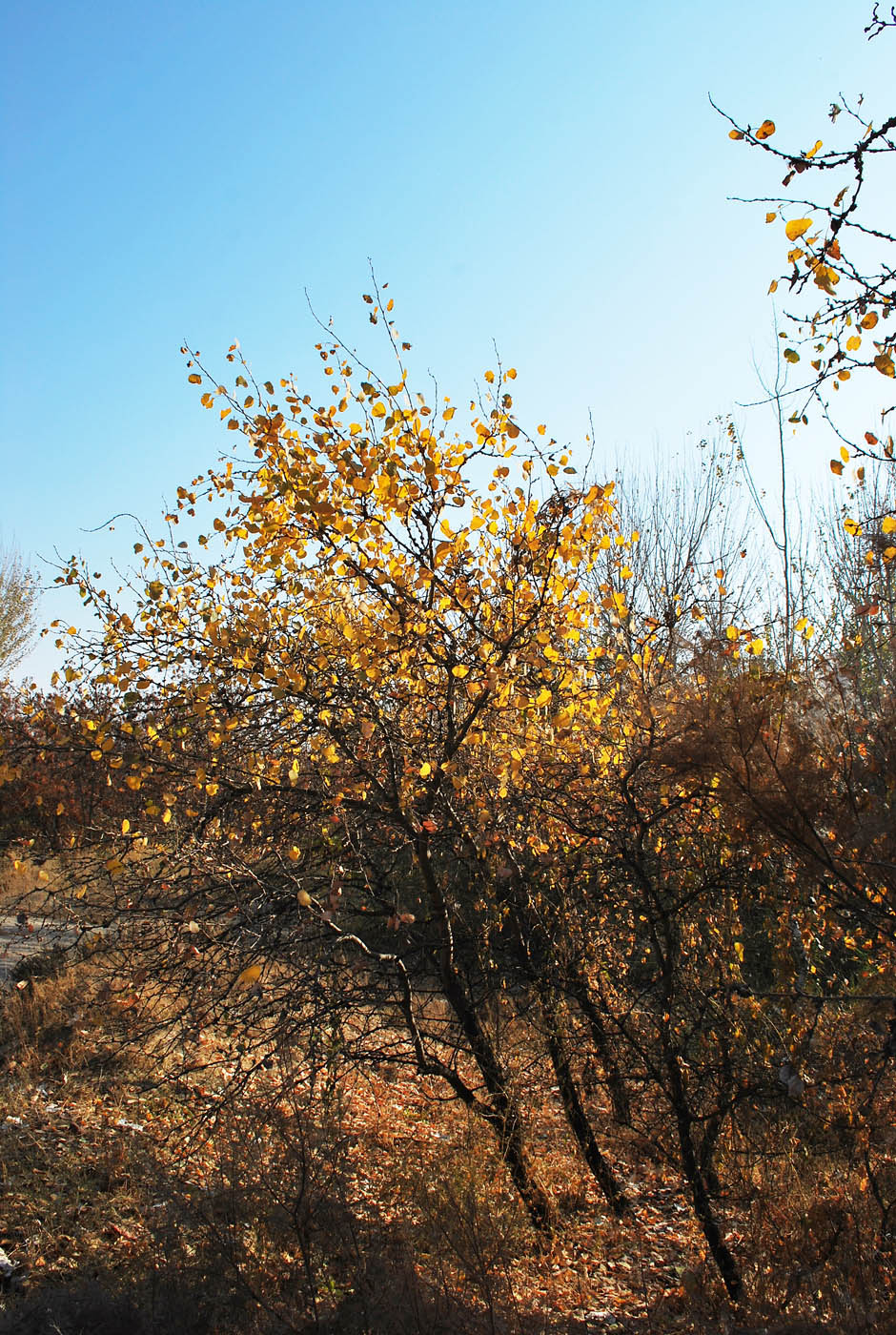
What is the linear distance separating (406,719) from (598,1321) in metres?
2.67

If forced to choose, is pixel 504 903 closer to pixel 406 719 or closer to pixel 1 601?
pixel 406 719

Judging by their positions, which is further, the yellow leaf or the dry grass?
the dry grass

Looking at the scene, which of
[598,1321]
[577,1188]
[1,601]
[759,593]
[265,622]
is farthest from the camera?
[1,601]

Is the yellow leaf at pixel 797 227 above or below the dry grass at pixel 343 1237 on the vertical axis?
above

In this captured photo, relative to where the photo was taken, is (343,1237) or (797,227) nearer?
(797,227)

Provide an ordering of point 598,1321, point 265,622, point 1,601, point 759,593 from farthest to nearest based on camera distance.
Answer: point 1,601, point 759,593, point 598,1321, point 265,622

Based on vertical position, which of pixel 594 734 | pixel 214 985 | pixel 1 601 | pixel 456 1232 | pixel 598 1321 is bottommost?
pixel 598 1321

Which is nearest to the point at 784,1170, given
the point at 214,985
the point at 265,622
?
the point at 214,985

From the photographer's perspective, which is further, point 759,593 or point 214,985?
point 759,593

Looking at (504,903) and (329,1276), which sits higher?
(504,903)

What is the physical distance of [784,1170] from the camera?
12.6 ft

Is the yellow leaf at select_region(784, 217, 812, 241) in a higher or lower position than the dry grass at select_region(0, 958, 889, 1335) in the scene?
higher

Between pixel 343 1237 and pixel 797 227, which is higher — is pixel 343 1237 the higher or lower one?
the lower one

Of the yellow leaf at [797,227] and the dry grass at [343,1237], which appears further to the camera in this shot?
the dry grass at [343,1237]
